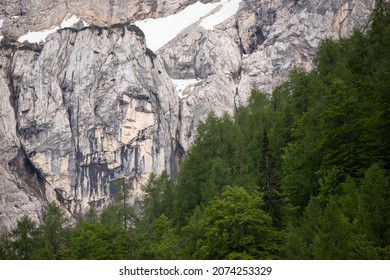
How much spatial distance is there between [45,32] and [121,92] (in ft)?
125

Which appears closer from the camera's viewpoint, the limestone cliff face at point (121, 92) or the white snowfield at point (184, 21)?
the limestone cliff face at point (121, 92)

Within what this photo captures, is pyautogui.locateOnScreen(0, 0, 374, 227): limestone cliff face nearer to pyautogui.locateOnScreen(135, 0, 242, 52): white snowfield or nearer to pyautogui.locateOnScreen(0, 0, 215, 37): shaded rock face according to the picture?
pyautogui.locateOnScreen(135, 0, 242, 52): white snowfield

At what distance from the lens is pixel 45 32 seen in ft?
502

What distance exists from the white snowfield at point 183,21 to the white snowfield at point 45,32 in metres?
17.7

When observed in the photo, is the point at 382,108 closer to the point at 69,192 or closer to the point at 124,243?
the point at 124,243

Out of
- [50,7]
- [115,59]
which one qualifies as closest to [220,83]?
[115,59]

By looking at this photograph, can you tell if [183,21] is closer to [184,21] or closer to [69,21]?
[184,21]

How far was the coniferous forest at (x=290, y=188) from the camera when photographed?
2445cm

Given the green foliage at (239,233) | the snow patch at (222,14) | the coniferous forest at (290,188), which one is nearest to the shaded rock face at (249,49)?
the snow patch at (222,14)

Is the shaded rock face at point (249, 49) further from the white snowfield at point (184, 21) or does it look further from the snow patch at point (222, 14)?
the white snowfield at point (184, 21)

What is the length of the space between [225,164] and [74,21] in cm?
11709

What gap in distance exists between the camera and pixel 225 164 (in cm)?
4603

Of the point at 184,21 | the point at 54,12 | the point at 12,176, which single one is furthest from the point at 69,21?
the point at 12,176

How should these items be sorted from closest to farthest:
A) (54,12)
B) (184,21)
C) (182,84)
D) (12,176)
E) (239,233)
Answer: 1. (239,233)
2. (12,176)
3. (182,84)
4. (54,12)
5. (184,21)
